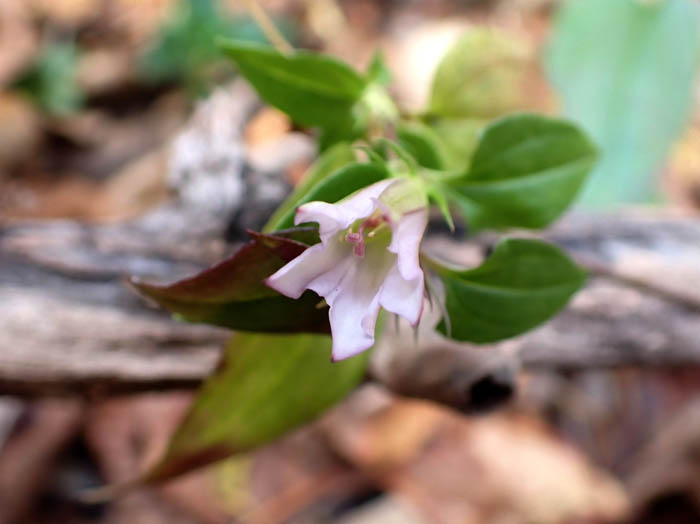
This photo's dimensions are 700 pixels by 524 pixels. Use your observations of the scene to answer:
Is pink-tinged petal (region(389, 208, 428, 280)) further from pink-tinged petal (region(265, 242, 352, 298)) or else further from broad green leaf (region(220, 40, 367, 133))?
broad green leaf (region(220, 40, 367, 133))

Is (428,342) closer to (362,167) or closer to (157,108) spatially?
(362,167)

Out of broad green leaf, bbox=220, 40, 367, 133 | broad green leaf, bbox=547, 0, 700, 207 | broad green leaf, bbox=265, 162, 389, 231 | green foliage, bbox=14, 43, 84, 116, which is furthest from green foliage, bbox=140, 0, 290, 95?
broad green leaf, bbox=265, 162, 389, 231

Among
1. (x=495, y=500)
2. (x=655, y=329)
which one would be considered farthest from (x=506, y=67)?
(x=495, y=500)

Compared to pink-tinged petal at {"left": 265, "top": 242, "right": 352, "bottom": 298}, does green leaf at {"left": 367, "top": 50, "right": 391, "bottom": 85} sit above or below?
above

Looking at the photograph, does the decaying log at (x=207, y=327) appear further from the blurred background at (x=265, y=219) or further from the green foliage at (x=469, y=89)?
the green foliage at (x=469, y=89)

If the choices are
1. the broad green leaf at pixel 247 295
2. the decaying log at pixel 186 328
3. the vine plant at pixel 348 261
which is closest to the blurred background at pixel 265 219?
the decaying log at pixel 186 328

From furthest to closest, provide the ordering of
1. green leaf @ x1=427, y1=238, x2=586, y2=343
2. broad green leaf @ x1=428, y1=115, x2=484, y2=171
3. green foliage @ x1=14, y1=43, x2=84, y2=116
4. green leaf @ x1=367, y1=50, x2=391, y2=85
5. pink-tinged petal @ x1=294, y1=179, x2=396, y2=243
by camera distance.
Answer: green foliage @ x1=14, y1=43, x2=84, y2=116 → broad green leaf @ x1=428, y1=115, x2=484, y2=171 → green leaf @ x1=367, y1=50, x2=391, y2=85 → green leaf @ x1=427, y1=238, x2=586, y2=343 → pink-tinged petal @ x1=294, y1=179, x2=396, y2=243
